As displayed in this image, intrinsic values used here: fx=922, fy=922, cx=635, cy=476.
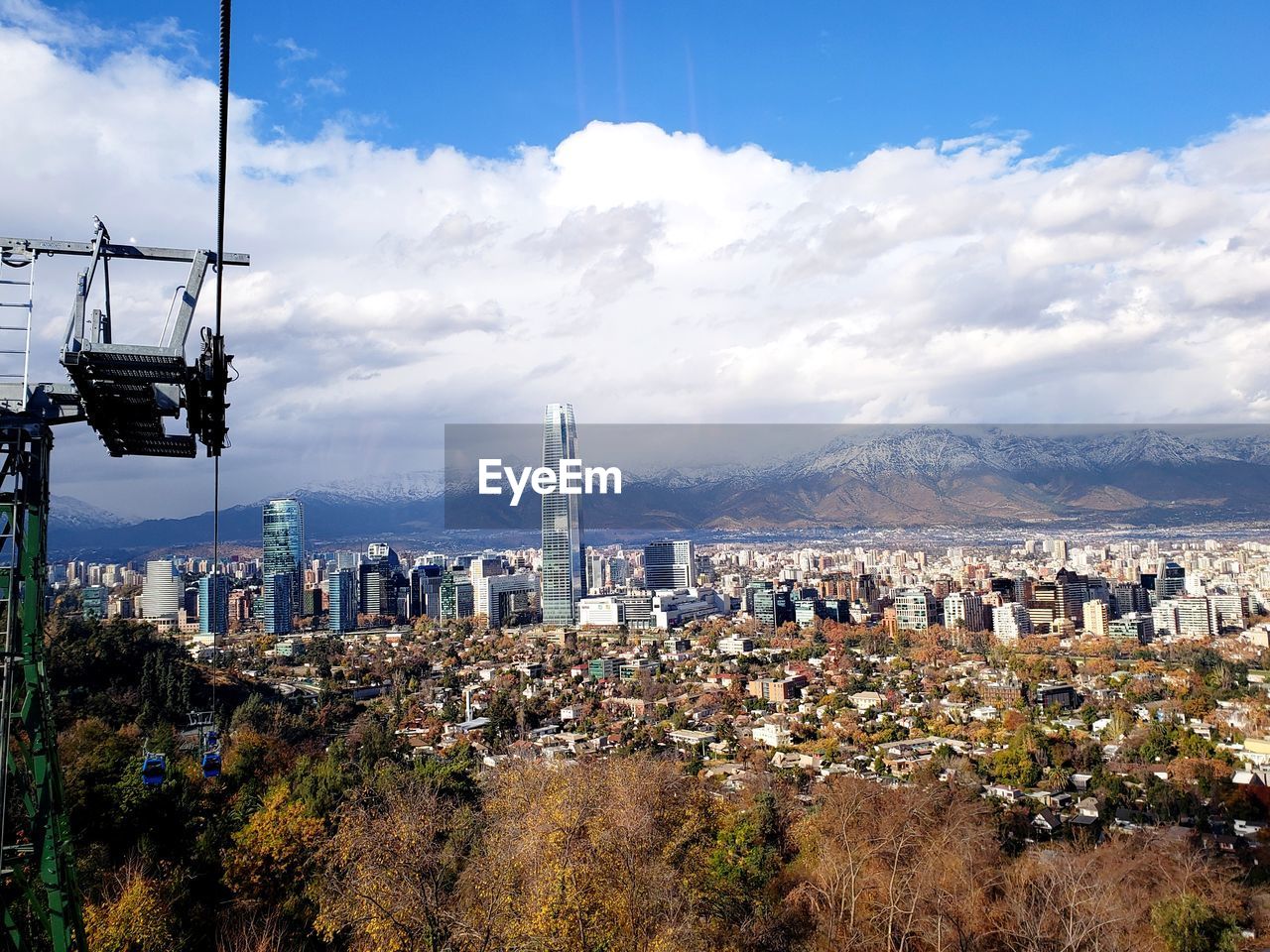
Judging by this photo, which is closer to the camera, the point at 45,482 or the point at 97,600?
the point at 45,482

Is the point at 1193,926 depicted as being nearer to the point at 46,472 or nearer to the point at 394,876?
the point at 394,876

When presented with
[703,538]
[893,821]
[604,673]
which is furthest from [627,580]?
[893,821]

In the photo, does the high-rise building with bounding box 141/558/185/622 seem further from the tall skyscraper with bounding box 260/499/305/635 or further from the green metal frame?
the green metal frame

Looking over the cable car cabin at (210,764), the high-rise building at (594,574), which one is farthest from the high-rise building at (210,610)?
the cable car cabin at (210,764)

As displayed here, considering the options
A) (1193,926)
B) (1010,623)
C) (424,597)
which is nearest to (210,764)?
(1193,926)

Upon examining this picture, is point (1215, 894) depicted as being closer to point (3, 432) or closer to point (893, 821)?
point (893, 821)
